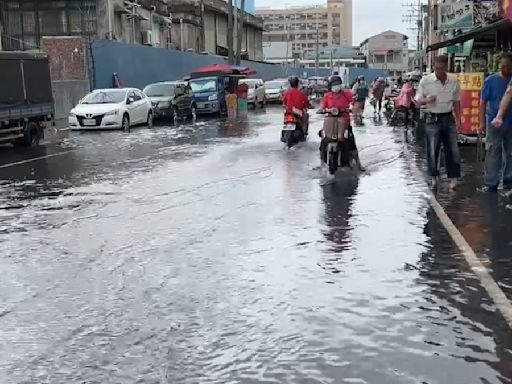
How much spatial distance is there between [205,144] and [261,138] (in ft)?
6.76

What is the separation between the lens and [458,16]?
26.8m

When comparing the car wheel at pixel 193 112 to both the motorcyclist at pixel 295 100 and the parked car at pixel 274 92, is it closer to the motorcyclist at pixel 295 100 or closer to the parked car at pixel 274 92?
the parked car at pixel 274 92

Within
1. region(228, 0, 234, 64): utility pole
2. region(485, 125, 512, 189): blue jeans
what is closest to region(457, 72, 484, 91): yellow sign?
region(485, 125, 512, 189): blue jeans

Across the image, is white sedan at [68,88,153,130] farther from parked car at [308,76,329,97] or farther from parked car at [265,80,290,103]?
parked car at [308,76,329,97]

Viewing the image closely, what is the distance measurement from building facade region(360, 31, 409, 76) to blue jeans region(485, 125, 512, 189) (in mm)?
129441

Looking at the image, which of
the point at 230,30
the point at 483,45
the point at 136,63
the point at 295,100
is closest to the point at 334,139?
the point at 295,100

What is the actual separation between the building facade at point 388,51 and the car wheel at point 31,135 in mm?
120622

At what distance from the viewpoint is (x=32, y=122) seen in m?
21.0

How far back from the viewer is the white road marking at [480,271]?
5506mm

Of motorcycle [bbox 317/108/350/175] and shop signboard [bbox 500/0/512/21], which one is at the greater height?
shop signboard [bbox 500/0/512/21]

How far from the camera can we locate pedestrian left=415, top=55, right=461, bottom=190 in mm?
10617

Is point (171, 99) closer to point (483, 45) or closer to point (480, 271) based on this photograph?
point (483, 45)

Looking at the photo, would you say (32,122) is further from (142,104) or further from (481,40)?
(481,40)

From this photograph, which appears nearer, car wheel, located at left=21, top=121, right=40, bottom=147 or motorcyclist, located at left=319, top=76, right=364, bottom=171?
motorcyclist, located at left=319, top=76, right=364, bottom=171
